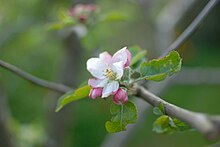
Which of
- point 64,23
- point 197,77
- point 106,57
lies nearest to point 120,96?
point 106,57

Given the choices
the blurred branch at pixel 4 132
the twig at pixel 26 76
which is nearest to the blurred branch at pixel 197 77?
the blurred branch at pixel 4 132

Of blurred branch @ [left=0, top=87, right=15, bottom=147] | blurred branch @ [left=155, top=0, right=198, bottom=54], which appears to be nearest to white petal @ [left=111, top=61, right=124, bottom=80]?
blurred branch @ [left=0, top=87, right=15, bottom=147]

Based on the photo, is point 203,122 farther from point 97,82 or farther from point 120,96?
point 97,82

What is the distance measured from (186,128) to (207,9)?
396mm

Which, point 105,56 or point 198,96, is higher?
point 198,96

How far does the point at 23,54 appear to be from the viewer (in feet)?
9.87

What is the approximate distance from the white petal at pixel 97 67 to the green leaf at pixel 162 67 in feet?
0.35

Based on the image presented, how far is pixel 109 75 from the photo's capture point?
1.01 m

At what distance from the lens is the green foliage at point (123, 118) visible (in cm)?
97

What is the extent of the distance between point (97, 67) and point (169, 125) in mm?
236

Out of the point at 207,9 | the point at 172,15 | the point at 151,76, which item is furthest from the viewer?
the point at 172,15

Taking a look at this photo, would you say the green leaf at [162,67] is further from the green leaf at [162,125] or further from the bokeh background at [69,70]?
the bokeh background at [69,70]

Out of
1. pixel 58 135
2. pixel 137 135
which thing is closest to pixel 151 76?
pixel 58 135

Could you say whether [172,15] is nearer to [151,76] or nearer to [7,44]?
[7,44]
